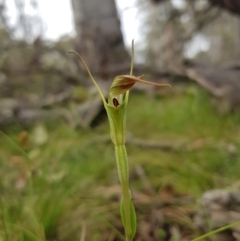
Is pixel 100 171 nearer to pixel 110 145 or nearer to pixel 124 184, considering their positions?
pixel 110 145

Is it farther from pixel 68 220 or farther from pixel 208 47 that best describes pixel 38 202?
pixel 208 47

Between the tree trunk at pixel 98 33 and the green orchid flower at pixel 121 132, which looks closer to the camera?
the green orchid flower at pixel 121 132

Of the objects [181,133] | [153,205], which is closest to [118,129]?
[153,205]

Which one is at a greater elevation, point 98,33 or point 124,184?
point 124,184

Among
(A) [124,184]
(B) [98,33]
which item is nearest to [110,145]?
(A) [124,184]

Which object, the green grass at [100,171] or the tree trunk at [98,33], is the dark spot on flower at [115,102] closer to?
the green grass at [100,171]

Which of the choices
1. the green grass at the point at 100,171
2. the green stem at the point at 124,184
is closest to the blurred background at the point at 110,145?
the green grass at the point at 100,171
